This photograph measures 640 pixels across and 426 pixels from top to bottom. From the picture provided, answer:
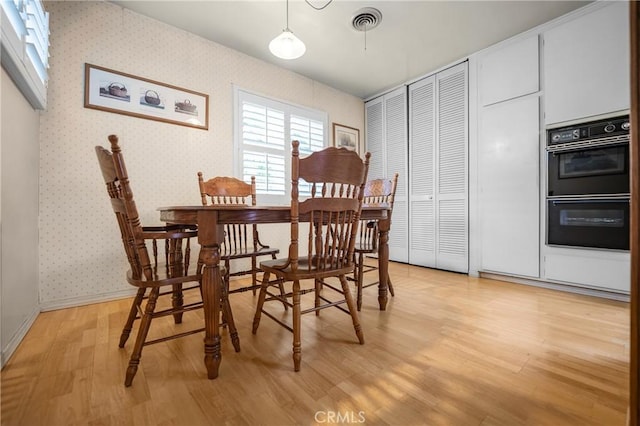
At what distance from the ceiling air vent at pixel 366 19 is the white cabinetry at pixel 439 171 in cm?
130

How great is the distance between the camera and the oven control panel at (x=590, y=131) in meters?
2.28

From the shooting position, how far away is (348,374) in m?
1.30

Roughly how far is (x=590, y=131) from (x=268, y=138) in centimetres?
310

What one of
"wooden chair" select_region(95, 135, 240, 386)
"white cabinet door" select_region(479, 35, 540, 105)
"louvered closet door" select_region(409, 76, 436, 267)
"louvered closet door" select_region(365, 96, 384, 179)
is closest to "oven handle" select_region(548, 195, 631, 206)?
"white cabinet door" select_region(479, 35, 540, 105)

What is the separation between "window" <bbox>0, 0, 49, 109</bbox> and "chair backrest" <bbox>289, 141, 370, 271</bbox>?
5.02 feet

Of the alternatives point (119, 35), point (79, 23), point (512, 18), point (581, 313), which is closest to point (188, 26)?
point (119, 35)

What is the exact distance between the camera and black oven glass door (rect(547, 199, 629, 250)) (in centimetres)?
228

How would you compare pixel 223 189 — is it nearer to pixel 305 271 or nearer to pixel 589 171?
pixel 305 271

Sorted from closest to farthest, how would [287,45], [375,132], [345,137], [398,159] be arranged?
[287,45]
[398,159]
[345,137]
[375,132]

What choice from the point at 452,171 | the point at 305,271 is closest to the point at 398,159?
the point at 452,171

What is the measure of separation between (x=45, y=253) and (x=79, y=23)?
6.02ft

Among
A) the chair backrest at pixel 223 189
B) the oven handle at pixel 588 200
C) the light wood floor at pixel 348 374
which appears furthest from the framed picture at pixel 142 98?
the oven handle at pixel 588 200

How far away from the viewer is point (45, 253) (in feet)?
6.89

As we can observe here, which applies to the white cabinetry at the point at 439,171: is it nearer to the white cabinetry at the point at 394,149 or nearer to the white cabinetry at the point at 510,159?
the white cabinetry at the point at 394,149
